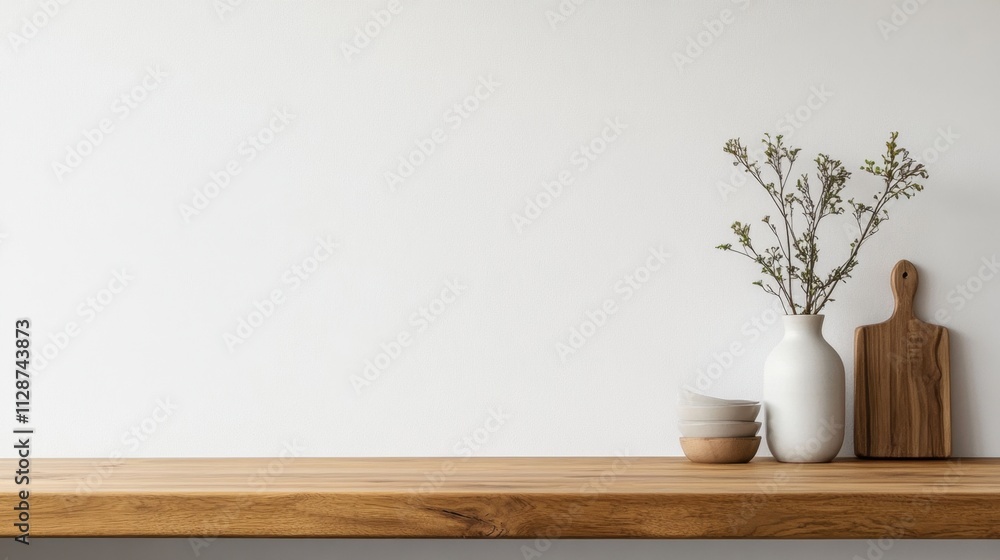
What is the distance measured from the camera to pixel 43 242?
4.97ft

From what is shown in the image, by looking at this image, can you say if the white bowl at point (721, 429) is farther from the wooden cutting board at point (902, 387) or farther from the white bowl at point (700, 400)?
the wooden cutting board at point (902, 387)

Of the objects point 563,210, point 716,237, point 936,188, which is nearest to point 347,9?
point 563,210

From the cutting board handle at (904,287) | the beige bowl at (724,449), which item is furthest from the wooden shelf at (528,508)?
the cutting board handle at (904,287)

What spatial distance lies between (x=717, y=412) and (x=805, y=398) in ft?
0.49

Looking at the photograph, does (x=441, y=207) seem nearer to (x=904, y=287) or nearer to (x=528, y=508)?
(x=528, y=508)

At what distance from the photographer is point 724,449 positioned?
1265 mm

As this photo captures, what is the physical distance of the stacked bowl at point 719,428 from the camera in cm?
127

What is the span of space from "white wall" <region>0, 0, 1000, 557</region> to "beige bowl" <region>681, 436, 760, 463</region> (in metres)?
0.14

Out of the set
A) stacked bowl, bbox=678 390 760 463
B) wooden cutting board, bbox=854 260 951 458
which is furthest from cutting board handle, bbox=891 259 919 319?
stacked bowl, bbox=678 390 760 463

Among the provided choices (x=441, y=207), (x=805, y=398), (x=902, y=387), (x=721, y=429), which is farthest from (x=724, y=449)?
(x=441, y=207)

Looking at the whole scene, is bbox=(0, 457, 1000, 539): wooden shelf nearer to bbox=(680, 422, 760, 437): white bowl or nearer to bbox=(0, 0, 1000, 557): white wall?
bbox=(680, 422, 760, 437): white bowl

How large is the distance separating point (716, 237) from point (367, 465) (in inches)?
28.3

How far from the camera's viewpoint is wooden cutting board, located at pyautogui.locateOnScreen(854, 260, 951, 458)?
53.3 inches

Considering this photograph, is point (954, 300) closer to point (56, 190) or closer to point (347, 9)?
point (347, 9)
